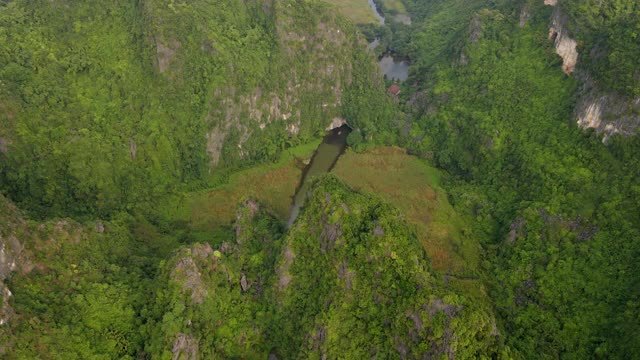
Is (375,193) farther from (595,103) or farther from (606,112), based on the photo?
(606,112)

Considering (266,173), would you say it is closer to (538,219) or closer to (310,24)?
(310,24)

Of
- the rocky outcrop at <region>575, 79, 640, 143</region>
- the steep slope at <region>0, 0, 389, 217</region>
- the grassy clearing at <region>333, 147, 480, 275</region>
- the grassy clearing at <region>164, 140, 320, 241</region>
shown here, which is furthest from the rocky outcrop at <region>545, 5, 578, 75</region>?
the grassy clearing at <region>164, 140, 320, 241</region>

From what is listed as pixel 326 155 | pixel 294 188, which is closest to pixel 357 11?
pixel 326 155

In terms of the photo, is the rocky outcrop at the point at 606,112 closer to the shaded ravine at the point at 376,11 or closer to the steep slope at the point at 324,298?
the steep slope at the point at 324,298

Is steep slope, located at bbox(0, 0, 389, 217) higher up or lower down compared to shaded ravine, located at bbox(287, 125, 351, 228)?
higher up

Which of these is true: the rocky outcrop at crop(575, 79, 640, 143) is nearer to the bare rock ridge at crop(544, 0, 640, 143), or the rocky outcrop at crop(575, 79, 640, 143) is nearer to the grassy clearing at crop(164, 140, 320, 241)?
the bare rock ridge at crop(544, 0, 640, 143)

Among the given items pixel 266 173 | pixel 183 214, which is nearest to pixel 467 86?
pixel 266 173

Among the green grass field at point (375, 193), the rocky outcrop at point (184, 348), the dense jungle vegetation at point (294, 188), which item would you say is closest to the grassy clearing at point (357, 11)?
the dense jungle vegetation at point (294, 188)
